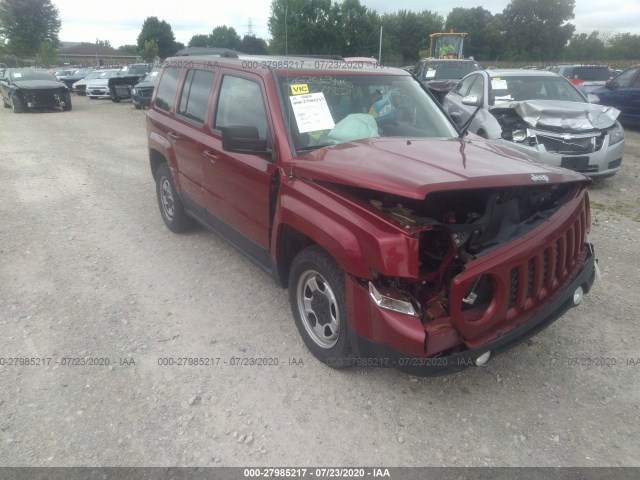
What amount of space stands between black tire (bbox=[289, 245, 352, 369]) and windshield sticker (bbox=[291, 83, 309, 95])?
1.18 meters

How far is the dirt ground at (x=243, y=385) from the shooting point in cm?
249

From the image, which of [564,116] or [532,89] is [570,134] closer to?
[564,116]

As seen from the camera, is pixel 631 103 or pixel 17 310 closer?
pixel 17 310

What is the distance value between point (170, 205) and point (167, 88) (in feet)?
4.17

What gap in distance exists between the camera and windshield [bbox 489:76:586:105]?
7883mm

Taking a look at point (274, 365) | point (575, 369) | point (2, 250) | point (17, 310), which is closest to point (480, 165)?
point (575, 369)

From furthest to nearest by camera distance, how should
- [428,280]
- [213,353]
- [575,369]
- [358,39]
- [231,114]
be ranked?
1. [358,39]
2. [231,114]
3. [213,353]
4. [575,369]
5. [428,280]

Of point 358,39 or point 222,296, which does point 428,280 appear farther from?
point 358,39

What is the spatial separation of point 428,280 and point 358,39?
5565 cm

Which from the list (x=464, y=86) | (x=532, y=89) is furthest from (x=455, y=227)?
(x=464, y=86)

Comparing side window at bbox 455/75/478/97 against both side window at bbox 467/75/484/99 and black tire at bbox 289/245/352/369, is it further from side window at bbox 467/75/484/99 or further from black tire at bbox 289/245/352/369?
black tire at bbox 289/245/352/369

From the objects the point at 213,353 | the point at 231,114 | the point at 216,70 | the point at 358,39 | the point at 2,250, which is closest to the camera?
the point at 213,353

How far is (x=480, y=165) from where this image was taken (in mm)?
2656

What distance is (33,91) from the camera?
1686 cm
